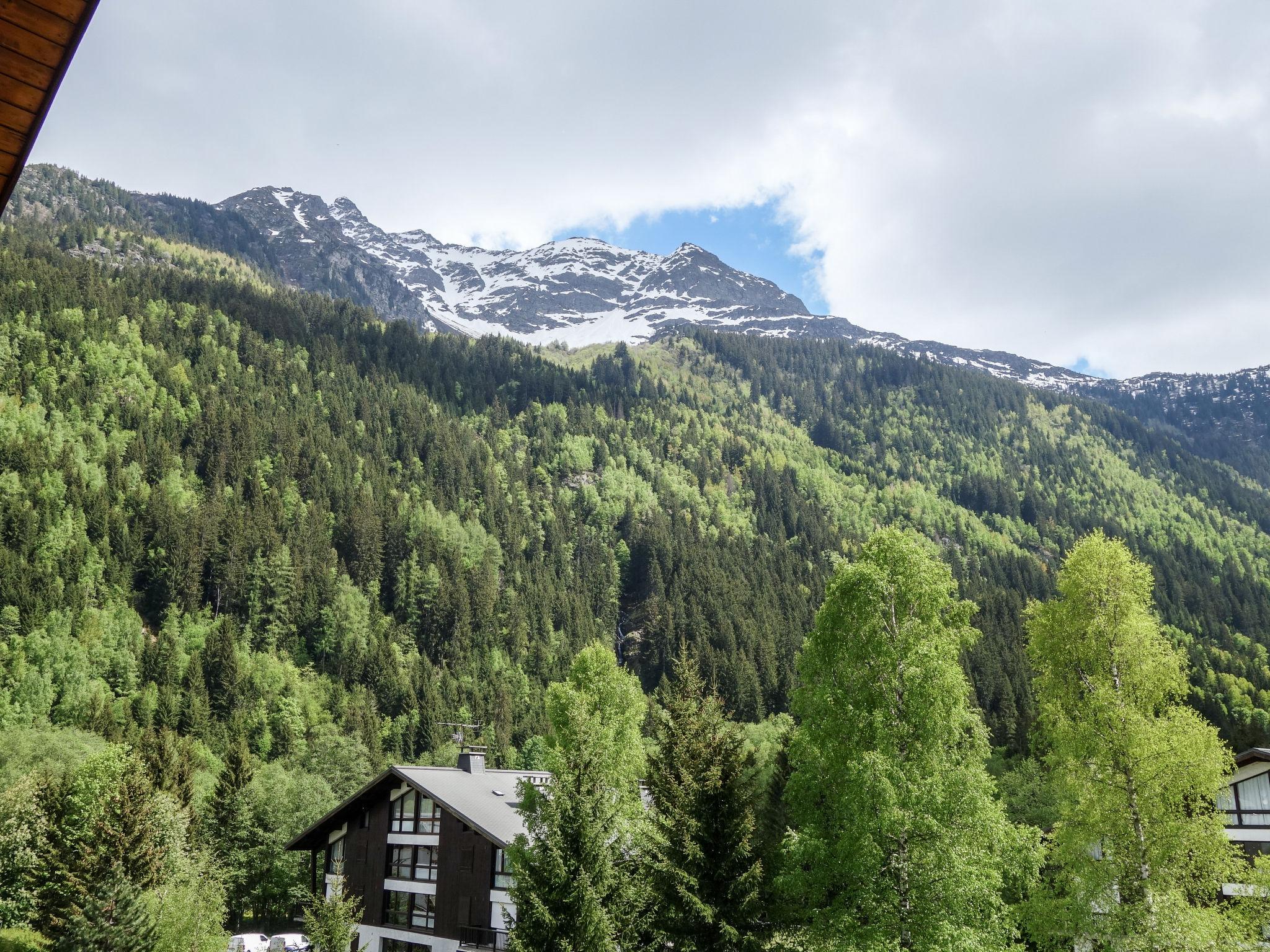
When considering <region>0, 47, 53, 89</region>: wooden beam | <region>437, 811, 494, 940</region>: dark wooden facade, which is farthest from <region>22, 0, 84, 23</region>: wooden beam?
Result: <region>437, 811, 494, 940</region>: dark wooden facade

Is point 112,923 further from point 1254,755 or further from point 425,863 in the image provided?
point 1254,755

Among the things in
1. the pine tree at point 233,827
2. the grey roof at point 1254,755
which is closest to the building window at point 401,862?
the pine tree at point 233,827

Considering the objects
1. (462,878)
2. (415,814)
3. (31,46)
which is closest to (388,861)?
(415,814)

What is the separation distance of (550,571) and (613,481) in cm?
4142

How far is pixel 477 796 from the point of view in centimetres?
4697

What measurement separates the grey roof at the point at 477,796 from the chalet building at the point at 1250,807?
30768 millimetres

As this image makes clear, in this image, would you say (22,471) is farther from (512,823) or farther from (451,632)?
(512,823)

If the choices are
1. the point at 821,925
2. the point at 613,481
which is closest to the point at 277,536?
the point at 613,481

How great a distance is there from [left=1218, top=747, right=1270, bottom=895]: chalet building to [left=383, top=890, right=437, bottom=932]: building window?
3833 cm

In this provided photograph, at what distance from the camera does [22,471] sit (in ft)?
429

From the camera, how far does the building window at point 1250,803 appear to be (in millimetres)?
36219

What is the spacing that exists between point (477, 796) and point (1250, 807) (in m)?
37.3

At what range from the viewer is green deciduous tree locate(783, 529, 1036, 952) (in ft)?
66.9

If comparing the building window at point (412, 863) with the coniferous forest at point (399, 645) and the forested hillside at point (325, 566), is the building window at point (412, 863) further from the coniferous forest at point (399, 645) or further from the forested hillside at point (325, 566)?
the forested hillside at point (325, 566)
